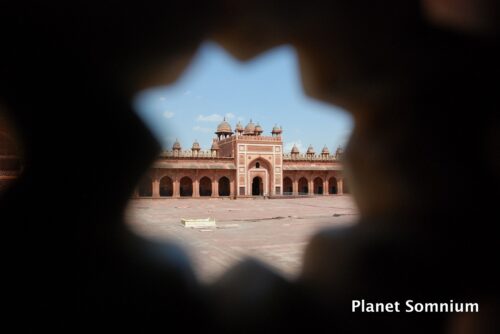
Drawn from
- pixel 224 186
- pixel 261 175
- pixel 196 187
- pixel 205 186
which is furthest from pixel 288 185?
pixel 196 187

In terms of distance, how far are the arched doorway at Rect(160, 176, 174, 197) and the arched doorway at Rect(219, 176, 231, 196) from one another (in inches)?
166

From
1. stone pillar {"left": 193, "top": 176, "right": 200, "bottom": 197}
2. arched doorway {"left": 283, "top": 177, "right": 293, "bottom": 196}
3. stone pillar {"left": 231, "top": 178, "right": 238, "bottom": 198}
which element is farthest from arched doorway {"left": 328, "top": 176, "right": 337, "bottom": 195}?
stone pillar {"left": 193, "top": 176, "right": 200, "bottom": 197}

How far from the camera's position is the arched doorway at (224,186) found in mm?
31944

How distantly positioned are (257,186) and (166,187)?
7.81 metres

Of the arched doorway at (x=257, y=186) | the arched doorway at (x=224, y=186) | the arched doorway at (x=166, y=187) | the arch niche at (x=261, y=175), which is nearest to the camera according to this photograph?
the arched doorway at (x=166, y=187)

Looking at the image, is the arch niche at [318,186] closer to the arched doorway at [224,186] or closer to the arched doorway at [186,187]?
the arched doorway at [224,186]

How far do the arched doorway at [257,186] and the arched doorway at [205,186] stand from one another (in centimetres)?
383

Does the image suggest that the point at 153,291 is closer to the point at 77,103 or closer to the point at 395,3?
the point at 77,103

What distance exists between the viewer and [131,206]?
260 cm

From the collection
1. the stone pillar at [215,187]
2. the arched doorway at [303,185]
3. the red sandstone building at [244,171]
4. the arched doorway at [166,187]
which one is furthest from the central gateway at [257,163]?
the arched doorway at [166,187]

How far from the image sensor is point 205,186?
104 feet

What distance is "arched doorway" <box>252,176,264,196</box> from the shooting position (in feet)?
105

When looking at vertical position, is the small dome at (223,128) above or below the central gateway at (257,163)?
above

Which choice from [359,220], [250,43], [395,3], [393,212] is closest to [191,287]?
[359,220]
